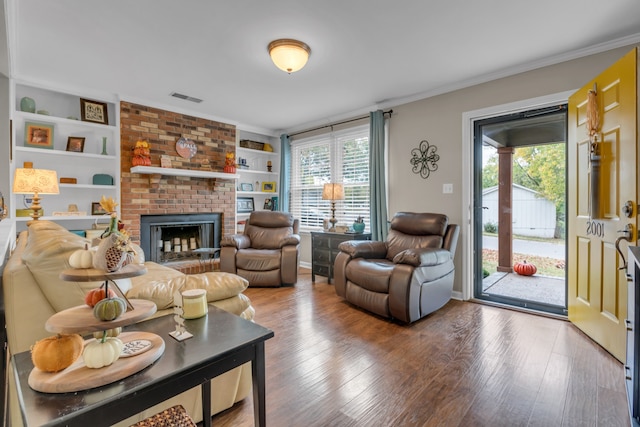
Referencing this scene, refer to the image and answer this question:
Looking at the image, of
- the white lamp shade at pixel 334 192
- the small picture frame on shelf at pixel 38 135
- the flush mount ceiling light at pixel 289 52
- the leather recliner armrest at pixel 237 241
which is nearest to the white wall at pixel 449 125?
the white lamp shade at pixel 334 192

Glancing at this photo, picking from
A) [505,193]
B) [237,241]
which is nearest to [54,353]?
[237,241]

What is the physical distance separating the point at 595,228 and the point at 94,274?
3087 millimetres

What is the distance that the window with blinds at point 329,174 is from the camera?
4523mm

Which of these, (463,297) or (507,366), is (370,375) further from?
(463,297)

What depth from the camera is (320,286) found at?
13.1 ft

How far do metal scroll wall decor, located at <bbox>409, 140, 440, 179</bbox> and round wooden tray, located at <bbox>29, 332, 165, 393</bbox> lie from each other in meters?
3.47

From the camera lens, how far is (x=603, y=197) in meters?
2.24

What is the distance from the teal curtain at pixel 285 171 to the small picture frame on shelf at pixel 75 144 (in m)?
2.83

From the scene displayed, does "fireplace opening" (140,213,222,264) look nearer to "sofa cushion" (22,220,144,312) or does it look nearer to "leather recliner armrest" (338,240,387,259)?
"leather recliner armrest" (338,240,387,259)

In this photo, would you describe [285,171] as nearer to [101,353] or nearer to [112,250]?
[112,250]

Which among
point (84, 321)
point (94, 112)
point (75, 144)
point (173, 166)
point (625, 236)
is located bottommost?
point (84, 321)

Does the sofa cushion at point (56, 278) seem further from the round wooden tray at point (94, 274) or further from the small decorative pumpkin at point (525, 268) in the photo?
the small decorative pumpkin at point (525, 268)

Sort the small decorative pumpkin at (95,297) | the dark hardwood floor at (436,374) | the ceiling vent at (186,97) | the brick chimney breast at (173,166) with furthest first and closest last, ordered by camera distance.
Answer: the brick chimney breast at (173,166), the ceiling vent at (186,97), the dark hardwood floor at (436,374), the small decorative pumpkin at (95,297)

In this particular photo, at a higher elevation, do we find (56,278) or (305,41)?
(305,41)
